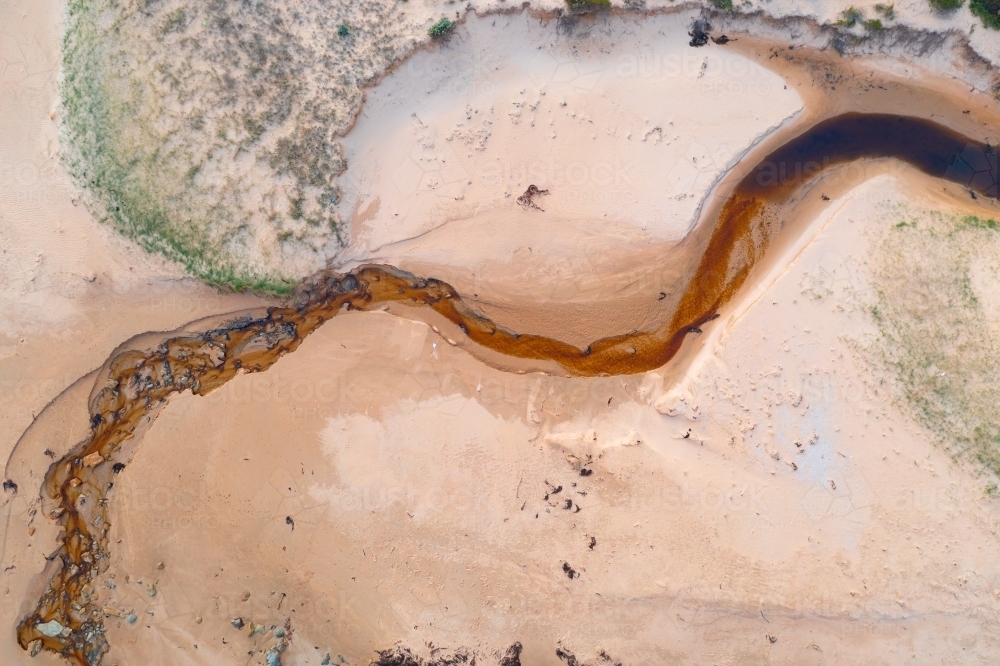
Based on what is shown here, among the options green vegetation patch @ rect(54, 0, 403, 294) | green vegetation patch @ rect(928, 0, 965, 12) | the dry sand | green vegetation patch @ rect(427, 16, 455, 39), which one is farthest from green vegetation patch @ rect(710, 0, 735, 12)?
green vegetation patch @ rect(54, 0, 403, 294)

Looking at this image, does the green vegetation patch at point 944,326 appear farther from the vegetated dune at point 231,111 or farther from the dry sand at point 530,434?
the vegetated dune at point 231,111

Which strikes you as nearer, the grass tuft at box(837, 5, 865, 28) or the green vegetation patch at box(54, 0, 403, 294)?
the green vegetation patch at box(54, 0, 403, 294)

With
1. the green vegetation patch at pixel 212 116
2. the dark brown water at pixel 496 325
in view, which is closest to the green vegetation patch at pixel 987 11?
the dark brown water at pixel 496 325

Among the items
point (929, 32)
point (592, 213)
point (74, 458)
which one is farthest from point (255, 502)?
point (929, 32)

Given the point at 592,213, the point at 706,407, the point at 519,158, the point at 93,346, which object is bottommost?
the point at 93,346

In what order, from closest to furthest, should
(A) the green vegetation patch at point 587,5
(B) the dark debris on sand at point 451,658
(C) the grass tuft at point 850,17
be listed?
1. (B) the dark debris on sand at point 451,658
2. (A) the green vegetation patch at point 587,5
3. (C) the grass tuft at point 850,17

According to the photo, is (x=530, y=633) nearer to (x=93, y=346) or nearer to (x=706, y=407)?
(x=706, y=407)

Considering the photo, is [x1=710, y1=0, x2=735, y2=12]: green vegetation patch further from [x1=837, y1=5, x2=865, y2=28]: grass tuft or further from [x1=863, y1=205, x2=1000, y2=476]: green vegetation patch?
[x1=863, y1=205, x2=1000, y2=476]: green vegetation patch
